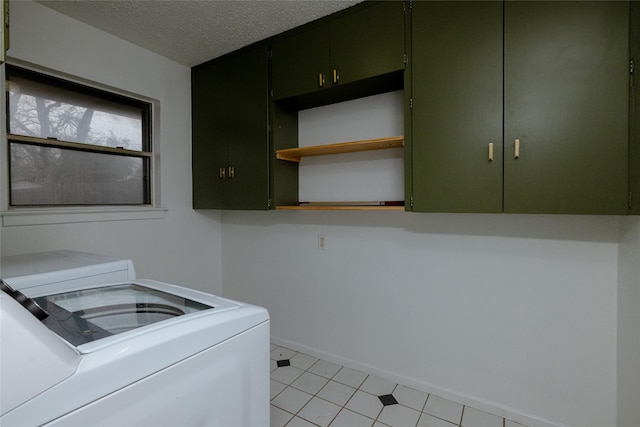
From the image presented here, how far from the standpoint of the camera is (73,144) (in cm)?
216

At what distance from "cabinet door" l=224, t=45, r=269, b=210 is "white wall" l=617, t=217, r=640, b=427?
2178mm

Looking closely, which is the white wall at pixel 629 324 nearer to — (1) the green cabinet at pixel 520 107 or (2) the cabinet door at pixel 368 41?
(1) the green cabinet at pixel 520 107

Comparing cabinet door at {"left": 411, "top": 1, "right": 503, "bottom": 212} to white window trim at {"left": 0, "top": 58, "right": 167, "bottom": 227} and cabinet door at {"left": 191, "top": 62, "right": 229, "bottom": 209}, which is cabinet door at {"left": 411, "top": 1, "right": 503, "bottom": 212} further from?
white window trim at {"left": 0, "top": 58, "right": 167, "bottom": 227}

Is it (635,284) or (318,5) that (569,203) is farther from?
(318,5)

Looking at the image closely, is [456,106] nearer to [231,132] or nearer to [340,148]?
[340,148]

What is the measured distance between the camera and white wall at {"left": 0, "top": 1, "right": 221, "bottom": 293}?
192 cm

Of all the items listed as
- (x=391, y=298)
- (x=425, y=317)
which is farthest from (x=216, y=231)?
(x=425, y=317)

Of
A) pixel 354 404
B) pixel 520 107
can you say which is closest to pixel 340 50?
pixel 520 107

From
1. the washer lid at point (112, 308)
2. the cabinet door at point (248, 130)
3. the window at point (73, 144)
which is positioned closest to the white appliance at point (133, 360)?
the washer lid at point (112, 308)

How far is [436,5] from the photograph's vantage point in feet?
5.57

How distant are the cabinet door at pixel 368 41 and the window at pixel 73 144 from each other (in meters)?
1.78

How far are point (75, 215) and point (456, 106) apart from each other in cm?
264

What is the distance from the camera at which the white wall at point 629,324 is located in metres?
1.37

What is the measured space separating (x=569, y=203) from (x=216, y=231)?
9.46ft
